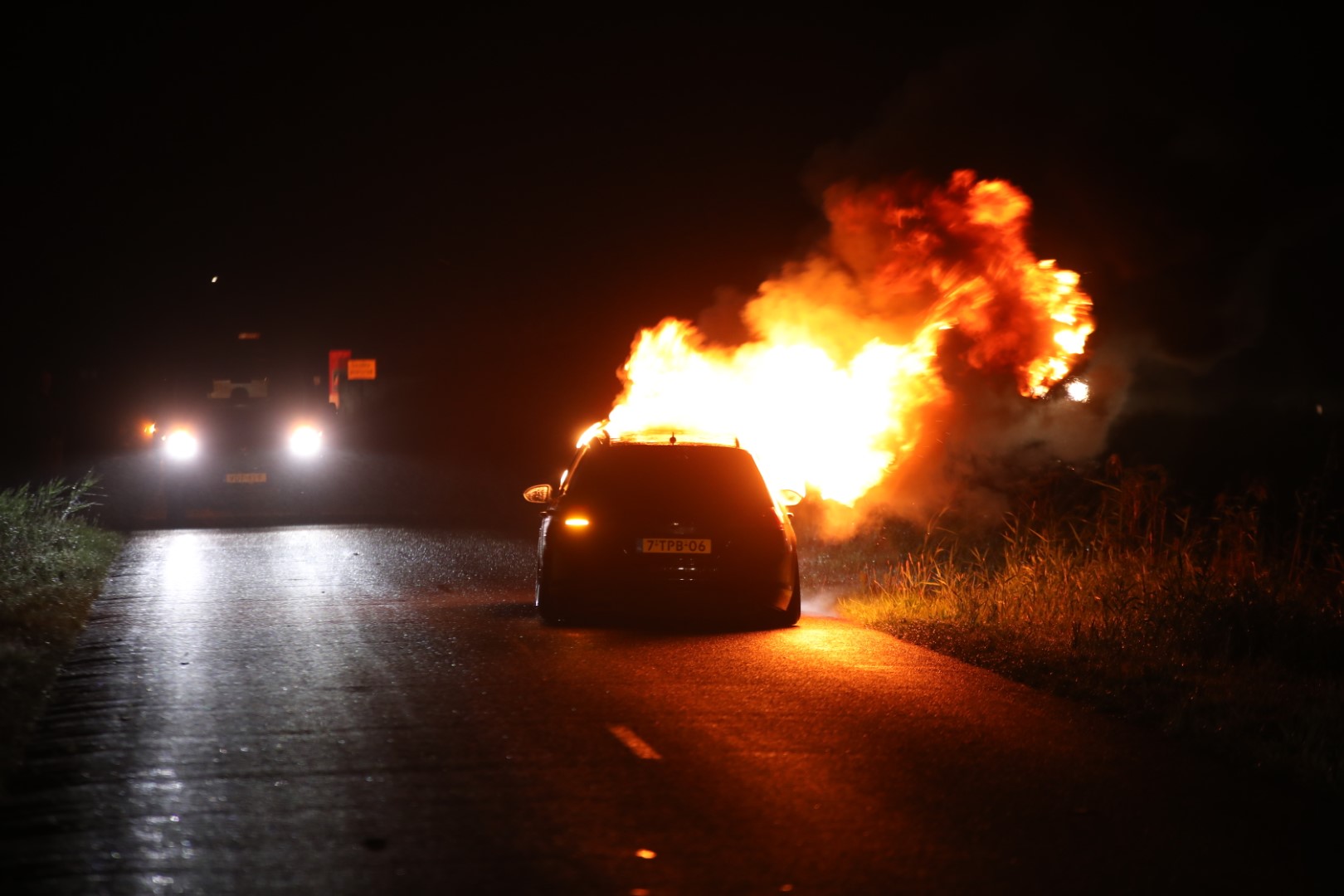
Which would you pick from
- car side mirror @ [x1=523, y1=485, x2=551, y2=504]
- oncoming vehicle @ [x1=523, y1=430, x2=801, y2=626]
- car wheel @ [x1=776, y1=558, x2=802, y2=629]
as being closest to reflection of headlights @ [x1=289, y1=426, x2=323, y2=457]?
car side mirror @ [x1=523, y1=485, x2=551, y2=504]

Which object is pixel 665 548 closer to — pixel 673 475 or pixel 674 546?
pixel 674 546

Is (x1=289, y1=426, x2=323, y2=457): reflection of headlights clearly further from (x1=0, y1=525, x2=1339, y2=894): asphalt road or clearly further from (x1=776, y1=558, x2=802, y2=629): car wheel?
(x1=776, y1=558, x2=802, y2=629): car wheel

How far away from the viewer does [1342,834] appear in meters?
6.54

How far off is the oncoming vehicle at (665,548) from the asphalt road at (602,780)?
725 millimetres

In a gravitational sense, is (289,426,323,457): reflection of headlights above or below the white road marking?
above

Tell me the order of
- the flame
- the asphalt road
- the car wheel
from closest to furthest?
the asphalt road → the car wheel → the flame

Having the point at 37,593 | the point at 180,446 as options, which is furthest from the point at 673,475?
the point at 180,446

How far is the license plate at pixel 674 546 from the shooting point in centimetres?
1282

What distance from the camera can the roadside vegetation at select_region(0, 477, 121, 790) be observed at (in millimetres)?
9062

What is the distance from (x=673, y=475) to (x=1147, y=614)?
404 cm

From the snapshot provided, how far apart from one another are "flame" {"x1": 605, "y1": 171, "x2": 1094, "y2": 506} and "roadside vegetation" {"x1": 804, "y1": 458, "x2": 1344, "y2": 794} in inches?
53.7

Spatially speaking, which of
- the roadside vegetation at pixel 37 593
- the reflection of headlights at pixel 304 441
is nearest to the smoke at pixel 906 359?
the roadside vegetation at pixel 37 593

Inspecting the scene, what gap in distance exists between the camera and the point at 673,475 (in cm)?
1339

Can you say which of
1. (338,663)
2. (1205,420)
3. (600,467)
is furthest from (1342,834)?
(1205,420)
